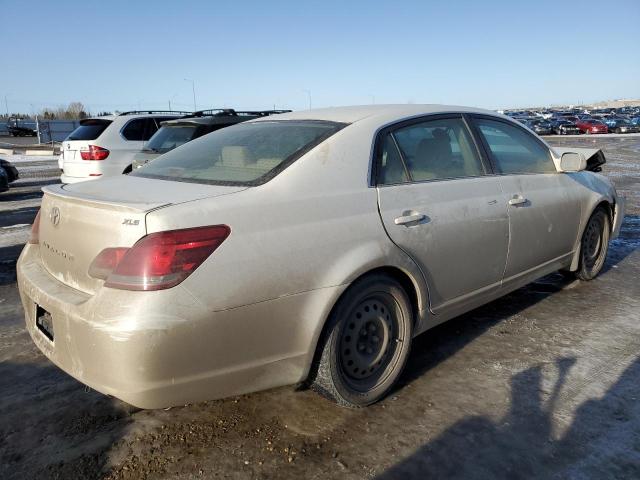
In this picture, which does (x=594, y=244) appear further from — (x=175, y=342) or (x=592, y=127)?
(x=592, y=127)

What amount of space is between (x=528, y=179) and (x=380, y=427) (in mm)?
2174

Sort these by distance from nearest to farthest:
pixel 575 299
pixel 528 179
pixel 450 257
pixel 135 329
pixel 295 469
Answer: pixel 135 329
pixel 295 469
pixel 450 257
pixel 528 179
pixel 575 299

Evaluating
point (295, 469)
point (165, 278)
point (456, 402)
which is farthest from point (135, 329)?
point (456, 402)

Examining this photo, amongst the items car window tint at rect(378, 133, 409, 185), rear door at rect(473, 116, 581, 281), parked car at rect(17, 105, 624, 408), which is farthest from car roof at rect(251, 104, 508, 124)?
rear door at rect(473, 116, 581, 281)

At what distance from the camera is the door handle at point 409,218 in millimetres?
2879

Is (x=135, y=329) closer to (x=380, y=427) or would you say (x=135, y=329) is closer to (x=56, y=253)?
(x=56, y=253)

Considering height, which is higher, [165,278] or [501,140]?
[501,140]

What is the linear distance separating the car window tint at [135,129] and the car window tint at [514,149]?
732cm

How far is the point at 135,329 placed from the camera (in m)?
2.09

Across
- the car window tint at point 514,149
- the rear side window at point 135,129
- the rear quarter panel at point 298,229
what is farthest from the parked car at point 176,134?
the rear quarter panel at point 298,229

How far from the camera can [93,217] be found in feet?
7.84

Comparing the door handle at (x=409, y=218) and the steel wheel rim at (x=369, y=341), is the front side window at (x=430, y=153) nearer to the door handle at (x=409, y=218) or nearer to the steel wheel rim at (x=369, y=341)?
the door handle at (x=409, y=218)

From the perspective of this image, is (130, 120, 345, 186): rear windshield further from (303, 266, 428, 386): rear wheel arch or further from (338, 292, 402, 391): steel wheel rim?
(338, 292, 402, 391): steel wheel rim

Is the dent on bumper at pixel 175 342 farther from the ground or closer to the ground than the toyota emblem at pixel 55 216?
closer to the ground
